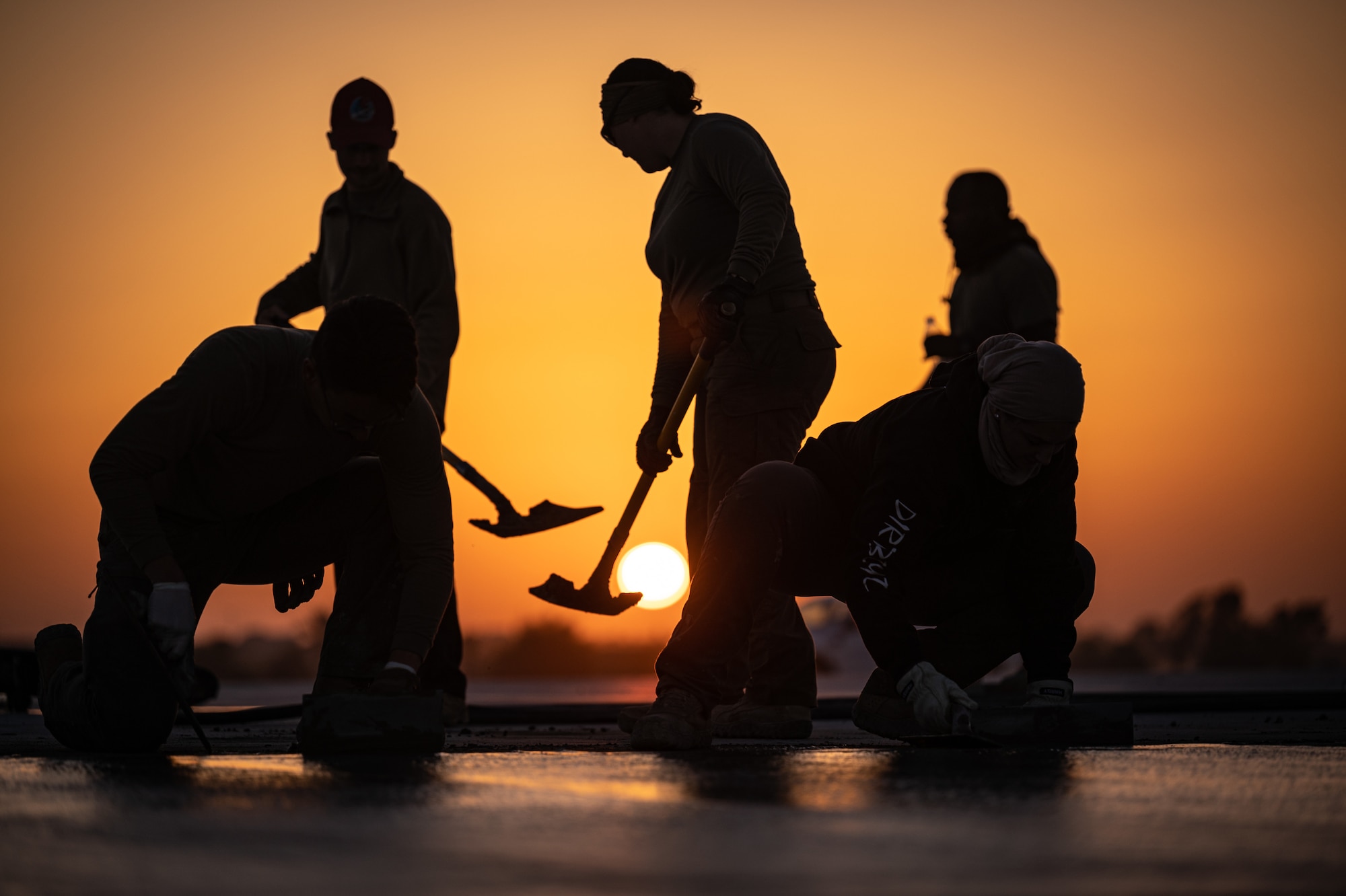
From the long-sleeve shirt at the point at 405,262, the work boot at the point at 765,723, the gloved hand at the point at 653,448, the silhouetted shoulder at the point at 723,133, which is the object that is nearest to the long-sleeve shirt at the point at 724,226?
the silhouetted shoulder at the point at 723,133

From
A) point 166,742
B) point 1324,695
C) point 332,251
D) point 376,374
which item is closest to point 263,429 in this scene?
point 376,374

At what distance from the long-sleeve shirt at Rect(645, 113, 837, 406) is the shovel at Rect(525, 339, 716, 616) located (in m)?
0.29

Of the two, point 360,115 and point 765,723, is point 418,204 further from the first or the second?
point 765,723

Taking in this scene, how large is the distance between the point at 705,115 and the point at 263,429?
157 cm

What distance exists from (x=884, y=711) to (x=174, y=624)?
1.50 meters

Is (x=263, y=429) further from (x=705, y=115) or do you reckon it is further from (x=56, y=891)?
(x=56, y=891)

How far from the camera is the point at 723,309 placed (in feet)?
12.0

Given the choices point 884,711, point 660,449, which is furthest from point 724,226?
point 884,711

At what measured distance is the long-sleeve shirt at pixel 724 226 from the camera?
380 cm

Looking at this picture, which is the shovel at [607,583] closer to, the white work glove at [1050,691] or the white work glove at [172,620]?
the white work glove at [1050,691]

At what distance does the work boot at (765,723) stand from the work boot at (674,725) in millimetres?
741

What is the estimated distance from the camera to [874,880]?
125 centimetres

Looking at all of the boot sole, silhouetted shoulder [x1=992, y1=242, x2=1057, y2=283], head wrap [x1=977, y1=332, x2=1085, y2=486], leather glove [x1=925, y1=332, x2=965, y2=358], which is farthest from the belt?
leather glove [x1=925, y1=332, x2=965, y2=358]

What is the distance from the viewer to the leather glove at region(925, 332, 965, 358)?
18.9 ft
